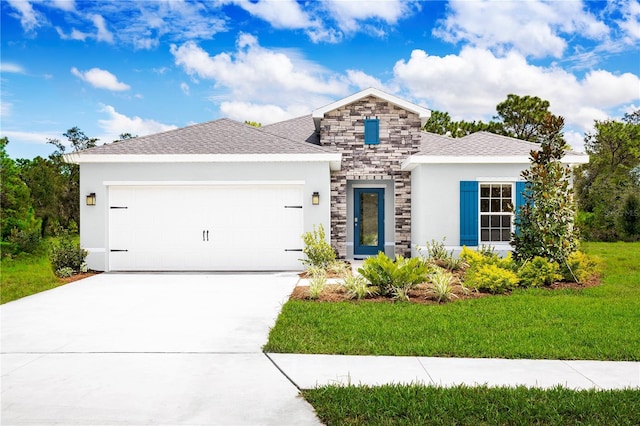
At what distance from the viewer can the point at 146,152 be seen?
12.9m

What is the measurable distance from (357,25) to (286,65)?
5.48 meters

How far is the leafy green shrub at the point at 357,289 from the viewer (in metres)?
8.60

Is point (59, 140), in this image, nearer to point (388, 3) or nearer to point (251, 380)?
point (388, 3)

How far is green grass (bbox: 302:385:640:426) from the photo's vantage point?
3.88 metres

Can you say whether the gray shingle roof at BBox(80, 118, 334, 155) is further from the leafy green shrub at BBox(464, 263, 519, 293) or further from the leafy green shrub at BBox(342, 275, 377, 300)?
the leafy green shrub at BBox(464, 263, 519, 293)

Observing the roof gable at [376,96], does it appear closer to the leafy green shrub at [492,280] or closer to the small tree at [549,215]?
the small tree at [549,215]

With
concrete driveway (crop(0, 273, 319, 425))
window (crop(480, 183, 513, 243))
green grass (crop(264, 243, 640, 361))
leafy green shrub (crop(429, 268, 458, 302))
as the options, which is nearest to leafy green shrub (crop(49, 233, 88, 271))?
concrete driveway (crop(0, 273, 319, 425))

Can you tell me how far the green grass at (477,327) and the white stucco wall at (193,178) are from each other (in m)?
4.91

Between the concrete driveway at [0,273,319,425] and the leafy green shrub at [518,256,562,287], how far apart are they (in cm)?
470

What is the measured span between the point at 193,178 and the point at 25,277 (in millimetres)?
4917

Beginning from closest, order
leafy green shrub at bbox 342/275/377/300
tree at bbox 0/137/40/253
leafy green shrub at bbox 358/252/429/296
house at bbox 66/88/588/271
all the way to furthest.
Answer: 1. leafy green shrub at bbox 342/275/377/300
2. leafy green shrub at bbox 358/252/429/296
3. house at bbox 66/88/588/271
4. tree at bbox 0/137/40/253

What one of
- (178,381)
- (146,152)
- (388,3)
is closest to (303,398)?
(178,381)

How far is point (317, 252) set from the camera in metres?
12.3

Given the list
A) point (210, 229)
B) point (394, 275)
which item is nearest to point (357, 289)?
point (394, 275)
